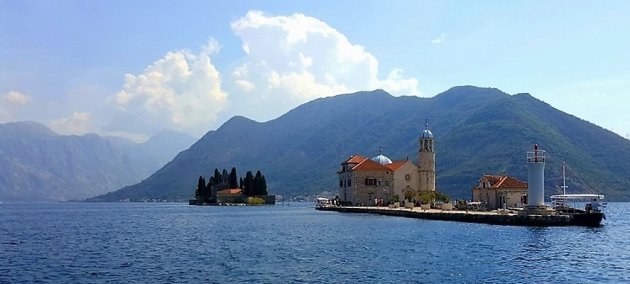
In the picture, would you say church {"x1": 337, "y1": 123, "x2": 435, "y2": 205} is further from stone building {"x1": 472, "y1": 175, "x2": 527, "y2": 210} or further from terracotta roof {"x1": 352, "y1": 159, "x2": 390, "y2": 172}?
stone building {"x1": 472, "y1": 175, "x2": 527, "y2": 210}

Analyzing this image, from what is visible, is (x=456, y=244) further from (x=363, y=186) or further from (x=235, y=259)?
(x=363, y=186)

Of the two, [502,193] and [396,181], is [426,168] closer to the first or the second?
[396,181]

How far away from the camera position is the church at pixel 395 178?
138m

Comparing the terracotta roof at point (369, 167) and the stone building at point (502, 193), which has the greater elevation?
the terracotta roof at point (369, 167)

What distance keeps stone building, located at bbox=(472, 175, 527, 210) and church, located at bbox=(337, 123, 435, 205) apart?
1025 inches

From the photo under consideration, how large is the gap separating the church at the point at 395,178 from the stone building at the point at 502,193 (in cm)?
2604

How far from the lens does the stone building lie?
107 metres

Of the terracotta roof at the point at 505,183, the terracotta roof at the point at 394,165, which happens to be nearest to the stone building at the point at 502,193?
the terracotta roof at the point at 505,183

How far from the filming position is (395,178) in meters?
138

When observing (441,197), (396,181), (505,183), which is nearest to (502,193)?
(505,183)

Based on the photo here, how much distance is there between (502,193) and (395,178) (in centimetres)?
3253

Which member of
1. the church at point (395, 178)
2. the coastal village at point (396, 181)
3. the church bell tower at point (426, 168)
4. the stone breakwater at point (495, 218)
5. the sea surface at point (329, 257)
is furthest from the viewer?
the church at point (395, 178)

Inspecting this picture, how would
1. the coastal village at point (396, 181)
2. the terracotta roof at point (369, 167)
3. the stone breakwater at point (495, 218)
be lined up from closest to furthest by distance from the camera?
the stone breakwater at point (495, 218) → the coastal village at point (396, 181) → the terracotta roof at point (369, 167)

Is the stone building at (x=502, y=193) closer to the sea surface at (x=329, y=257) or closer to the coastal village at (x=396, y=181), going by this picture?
the coastal village at (x=396, y=181)
